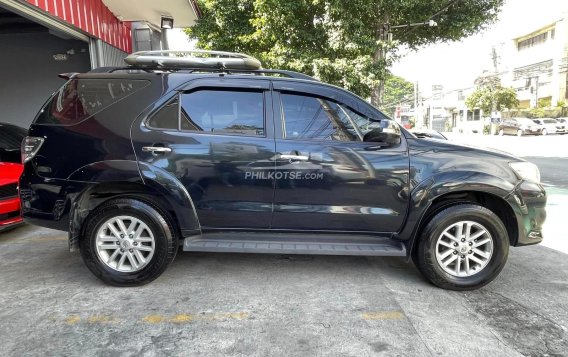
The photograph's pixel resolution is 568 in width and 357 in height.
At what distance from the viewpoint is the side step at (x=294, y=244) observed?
3.64 meters

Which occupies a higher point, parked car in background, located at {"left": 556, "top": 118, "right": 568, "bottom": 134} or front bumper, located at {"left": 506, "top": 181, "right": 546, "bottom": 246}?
parked car in background, located at {"left": 556, "top": 118, "right": 568, "bottom": 134}

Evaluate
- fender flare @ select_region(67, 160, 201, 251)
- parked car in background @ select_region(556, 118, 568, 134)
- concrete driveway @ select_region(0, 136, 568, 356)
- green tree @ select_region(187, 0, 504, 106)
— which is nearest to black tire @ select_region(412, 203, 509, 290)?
concrete driveway @ select_region(0, 136, 568, 356)

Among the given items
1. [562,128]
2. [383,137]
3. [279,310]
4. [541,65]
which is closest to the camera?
[279,310]

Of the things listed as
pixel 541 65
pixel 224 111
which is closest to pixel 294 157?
pixel 224 111

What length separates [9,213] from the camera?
5.04 m

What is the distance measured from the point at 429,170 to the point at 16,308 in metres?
3.65

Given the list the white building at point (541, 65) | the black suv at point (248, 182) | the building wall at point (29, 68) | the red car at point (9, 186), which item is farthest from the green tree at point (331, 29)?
the white building at point (541, 65)

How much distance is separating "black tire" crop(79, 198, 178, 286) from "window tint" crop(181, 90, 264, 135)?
84 cm

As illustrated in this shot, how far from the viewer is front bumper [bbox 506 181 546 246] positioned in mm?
3664

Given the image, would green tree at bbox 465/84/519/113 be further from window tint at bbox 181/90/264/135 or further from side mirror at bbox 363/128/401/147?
window tint at bbox 181/90/264/135

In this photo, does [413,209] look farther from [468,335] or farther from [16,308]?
[16,308]

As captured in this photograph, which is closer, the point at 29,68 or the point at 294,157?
the point at 294,157

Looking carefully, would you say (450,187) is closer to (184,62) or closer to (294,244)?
(294,244)

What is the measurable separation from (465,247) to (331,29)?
34.5ft
